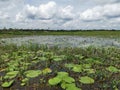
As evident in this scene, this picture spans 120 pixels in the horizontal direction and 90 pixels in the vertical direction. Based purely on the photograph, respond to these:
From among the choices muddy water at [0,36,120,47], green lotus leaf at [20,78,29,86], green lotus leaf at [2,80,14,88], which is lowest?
muddy water at [0,36,120,47]

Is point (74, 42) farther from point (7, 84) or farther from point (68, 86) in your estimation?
point (68, 86)

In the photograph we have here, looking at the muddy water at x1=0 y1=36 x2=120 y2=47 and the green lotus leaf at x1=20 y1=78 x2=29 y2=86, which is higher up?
the green lotus leaf at x1=20 y1=78 x2=29 y2=86

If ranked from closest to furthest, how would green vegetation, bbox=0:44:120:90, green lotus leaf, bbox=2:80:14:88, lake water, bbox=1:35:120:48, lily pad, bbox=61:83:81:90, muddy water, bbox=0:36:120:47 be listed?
1. lily pad, bbox=61:83:81:90
2. green vegetation, bbox=0:44:120:90
3. green lotus leaf, bbox=2:80:14:88
4. lake water, bbox=1:35:120:48
5. muddy water, bbox=0:36:120:47

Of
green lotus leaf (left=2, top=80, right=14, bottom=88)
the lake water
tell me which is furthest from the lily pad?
the lake water

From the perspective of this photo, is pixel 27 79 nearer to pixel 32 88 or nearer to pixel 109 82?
pixel 32 88

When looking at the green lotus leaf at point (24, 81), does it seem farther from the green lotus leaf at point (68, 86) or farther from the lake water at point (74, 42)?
the lake water at point (74, 42)

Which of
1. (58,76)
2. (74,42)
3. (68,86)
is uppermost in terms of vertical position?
(58,76)

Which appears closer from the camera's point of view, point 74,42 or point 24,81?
point 24,81

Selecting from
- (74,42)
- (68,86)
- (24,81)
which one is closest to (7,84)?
(24,81)

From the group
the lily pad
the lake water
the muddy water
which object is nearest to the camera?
the lily pad

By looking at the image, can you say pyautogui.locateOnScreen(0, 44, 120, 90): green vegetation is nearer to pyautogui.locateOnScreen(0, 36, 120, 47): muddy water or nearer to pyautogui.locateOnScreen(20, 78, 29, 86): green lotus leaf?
pyautogui.locateOnScreen(20, 78, 29, 86): green lotus leaf

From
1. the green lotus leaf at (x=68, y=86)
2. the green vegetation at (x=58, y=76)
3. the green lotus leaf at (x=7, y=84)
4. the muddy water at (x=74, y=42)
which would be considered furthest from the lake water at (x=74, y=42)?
the green lotus leaf at (x=68, y=86)

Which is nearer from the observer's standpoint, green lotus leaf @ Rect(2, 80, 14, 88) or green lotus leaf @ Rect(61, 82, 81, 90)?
green lotus leaf @ Rect(61, 82, 81, 90)

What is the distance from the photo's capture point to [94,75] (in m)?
8.61
